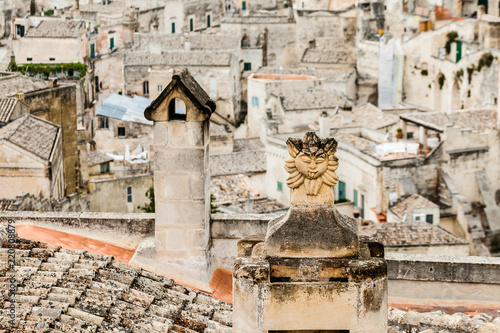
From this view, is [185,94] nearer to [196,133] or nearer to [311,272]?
[196,133]

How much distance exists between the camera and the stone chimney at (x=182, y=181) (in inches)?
405

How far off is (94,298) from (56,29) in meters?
53.4

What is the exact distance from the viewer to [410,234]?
99.3ft

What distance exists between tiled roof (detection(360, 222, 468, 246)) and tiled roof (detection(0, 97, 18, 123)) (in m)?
10.5

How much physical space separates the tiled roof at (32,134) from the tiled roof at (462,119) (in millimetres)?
20077

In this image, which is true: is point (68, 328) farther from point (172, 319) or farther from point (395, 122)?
point (395, 122)

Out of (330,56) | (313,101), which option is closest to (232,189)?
(313,101)

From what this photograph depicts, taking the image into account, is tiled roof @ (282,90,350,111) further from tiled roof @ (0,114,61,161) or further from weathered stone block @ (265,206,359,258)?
weathered stone block @ (265,206,359,258)

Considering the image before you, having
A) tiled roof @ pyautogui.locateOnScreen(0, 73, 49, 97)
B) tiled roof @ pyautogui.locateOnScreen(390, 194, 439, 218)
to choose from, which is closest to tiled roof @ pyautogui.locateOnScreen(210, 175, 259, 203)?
tiled roof @ pyautogui.locateOnScreen(390, 194, 439, 218)

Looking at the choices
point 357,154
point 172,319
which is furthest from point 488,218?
point 172,319

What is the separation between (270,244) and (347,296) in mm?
614

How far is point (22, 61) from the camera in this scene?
58719 millimetres

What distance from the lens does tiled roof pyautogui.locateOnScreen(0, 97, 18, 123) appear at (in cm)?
2503

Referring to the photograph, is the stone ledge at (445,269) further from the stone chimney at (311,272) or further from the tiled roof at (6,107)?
the tiled roof at (6,107)
